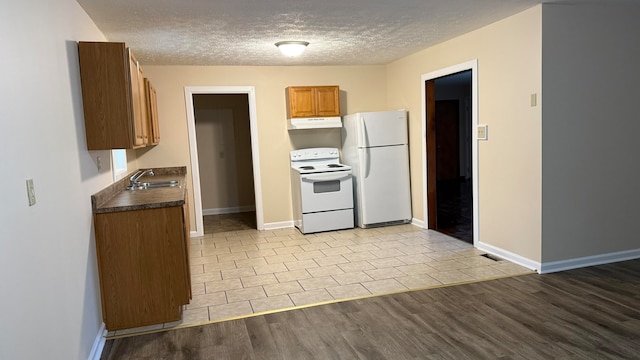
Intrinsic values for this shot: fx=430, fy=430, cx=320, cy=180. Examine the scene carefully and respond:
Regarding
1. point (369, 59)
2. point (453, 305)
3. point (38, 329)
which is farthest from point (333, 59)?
point (38, 329)

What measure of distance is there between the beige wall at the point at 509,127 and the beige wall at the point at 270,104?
1706mm

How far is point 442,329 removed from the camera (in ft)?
9.14

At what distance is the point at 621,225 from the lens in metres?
3.91

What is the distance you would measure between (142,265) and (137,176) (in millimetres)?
2296

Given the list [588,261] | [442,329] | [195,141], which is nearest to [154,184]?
[195,141]

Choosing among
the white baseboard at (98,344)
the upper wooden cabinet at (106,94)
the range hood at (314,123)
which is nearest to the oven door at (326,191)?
the range hood at (314,123)

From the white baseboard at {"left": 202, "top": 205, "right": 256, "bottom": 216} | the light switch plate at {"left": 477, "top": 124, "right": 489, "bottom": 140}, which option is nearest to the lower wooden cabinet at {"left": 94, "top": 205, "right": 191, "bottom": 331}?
the light switch plate at {"left": 477, "top": 124, "right": 489, "bottom": 140}

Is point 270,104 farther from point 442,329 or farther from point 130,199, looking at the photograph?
point 442,329

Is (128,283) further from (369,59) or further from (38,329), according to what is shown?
(369,59)

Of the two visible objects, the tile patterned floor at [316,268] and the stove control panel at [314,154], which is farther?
the stove control panel at [314,154]

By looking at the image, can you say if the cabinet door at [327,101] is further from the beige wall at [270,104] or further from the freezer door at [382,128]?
the freezer door at [382,128]

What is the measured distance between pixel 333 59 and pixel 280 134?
1242 millimetres

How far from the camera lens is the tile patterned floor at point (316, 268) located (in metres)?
3.39

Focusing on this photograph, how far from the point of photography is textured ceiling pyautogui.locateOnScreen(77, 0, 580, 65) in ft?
10.5
